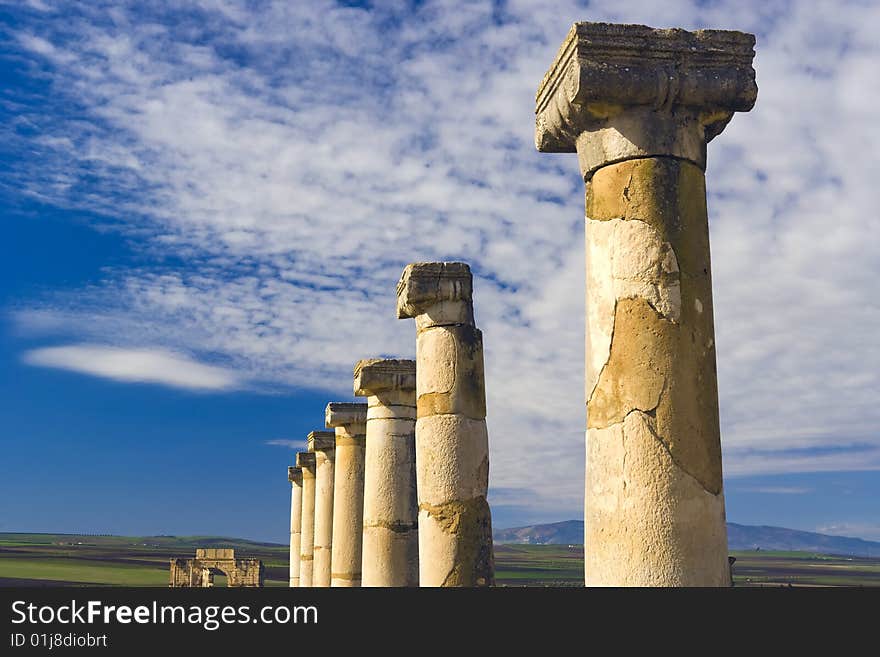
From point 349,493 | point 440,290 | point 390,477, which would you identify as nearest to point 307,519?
point 349,493

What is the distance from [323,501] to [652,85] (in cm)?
1706

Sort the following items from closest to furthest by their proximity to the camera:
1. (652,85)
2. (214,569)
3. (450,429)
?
(652,85) → (450,429) → (214,569)

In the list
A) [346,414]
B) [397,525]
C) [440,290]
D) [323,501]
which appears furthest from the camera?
[323,501]

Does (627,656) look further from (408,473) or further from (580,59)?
(408,473)

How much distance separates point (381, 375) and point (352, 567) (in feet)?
16.1

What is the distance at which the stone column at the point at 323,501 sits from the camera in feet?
69.8

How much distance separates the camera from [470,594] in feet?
15.6

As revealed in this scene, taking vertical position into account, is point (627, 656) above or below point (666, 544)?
below

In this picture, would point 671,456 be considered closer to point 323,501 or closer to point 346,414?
point 346,414

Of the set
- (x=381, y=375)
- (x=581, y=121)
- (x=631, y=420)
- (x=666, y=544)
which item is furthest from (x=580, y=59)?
(x=381, y=375)

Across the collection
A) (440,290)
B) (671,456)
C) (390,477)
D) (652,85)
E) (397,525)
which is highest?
(440,290)

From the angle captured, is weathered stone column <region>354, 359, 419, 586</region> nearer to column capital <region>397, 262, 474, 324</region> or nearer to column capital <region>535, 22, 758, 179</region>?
column capital <region>397, 262, 474, 324</region>

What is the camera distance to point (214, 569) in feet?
132

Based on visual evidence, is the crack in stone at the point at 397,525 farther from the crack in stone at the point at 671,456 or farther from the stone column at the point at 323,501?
the crack in stone at the point at 671,456
